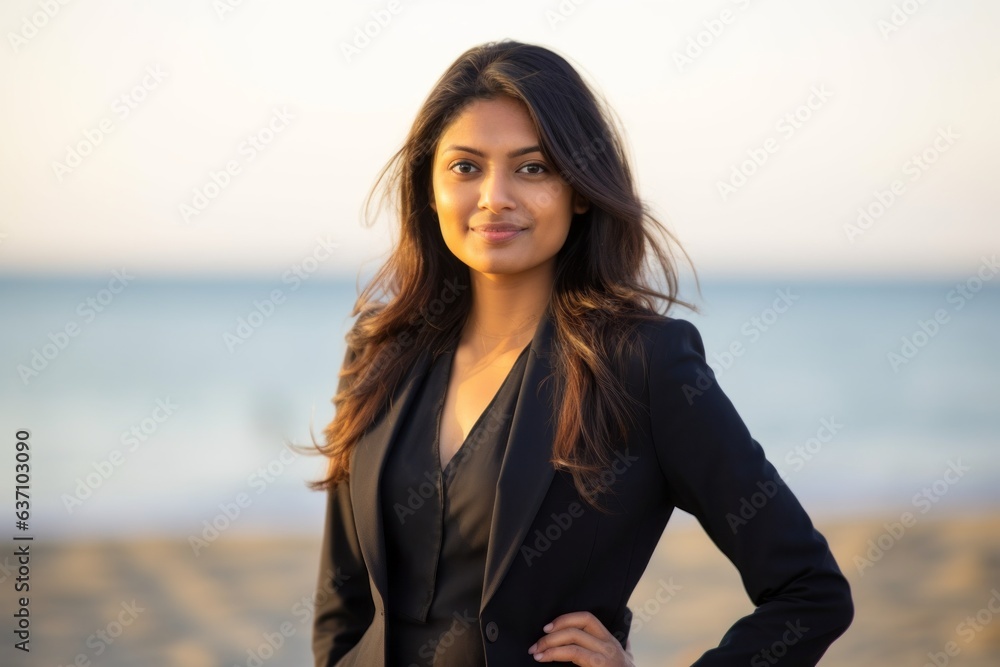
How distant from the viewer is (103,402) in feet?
42.9

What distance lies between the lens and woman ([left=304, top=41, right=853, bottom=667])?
6.54 feet

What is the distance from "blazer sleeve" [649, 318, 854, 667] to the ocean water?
3.07 ft

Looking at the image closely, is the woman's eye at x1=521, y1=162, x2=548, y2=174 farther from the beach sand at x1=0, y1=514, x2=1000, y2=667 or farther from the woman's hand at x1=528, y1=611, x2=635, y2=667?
the beach sand at x1=0, y1=514, x2=1000, y2=667

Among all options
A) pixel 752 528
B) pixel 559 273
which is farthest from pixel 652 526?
pixel 559 273

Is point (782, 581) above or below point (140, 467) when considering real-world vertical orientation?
above

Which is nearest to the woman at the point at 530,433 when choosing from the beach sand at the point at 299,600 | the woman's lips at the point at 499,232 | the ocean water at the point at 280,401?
the woman's lips at the point at 499,232

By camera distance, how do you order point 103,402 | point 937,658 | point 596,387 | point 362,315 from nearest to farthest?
point 596,387 → point 362,315 → point 937,658 → point 103,402

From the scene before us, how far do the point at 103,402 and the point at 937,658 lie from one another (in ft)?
34.5

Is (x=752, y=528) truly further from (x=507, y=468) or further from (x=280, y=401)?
(x=280, y=401)

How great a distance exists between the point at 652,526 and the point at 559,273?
0.62 m

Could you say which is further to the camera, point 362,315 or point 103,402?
point 103,402

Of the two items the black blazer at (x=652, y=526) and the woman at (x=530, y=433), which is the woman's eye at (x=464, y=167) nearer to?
the woman at (x=530, y=433)

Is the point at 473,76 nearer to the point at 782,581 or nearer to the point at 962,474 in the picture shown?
the point at 782,581

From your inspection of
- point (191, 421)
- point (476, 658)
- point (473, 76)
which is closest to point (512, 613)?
point (476, 658)
